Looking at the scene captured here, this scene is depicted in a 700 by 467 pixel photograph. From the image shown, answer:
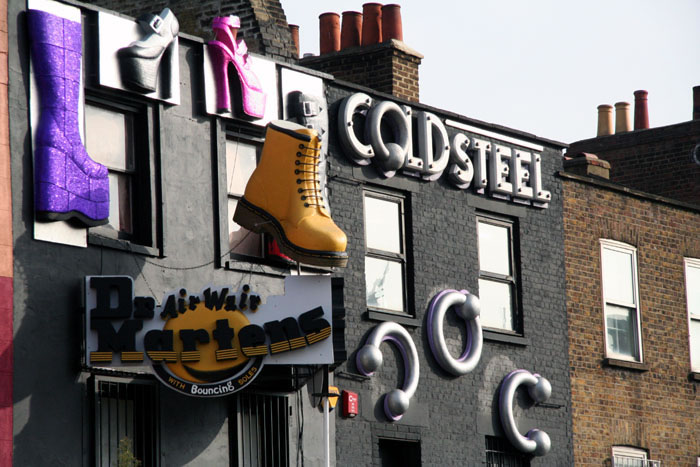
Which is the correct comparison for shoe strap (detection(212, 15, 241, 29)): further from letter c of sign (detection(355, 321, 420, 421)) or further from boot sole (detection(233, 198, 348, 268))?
letter c of sign (detection(355, 321, 420, 421))

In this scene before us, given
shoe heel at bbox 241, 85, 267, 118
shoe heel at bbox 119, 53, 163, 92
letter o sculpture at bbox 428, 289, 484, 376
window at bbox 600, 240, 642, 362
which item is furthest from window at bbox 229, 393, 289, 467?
window at bbox 600, 240, 642, 362

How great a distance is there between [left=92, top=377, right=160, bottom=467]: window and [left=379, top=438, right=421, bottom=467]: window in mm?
3993

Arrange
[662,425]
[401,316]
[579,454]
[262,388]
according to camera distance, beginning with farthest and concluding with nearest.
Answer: [662,425] → [579,454] → [401,316] → [262,388]

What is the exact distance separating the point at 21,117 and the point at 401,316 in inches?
244

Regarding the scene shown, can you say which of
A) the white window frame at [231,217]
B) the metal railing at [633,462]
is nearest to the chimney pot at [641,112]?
the metal railing at [633,462]

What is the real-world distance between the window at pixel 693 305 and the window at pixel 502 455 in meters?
4.68

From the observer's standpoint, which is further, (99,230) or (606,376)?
(606,376)

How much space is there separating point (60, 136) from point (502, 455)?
335 inches

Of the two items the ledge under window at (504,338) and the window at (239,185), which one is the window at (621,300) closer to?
the ledge under window at (504,338)

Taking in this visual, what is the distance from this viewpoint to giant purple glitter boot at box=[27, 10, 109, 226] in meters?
14.3

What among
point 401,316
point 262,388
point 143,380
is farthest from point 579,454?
point 143,380

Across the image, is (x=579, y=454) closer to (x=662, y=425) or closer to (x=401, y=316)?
(x=662, y=425)

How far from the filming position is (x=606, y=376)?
857 inches

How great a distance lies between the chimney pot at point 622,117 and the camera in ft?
106
